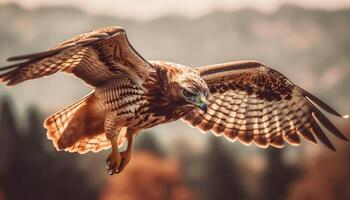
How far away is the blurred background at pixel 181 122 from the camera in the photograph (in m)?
9.07

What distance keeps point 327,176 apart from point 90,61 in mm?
7094

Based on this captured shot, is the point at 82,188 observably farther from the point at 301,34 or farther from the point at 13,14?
the point at 301,34

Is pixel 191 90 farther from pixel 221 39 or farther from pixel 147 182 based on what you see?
pixel 221 39

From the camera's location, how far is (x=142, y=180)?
9.35m

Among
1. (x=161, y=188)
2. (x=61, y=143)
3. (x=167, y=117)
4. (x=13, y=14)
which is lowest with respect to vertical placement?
(x=161, y=188)

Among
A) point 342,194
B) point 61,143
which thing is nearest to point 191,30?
point 342,194

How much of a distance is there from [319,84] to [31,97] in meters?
4.05

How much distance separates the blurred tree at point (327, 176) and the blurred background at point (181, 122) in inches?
0.6

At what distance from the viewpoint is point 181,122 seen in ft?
29.9

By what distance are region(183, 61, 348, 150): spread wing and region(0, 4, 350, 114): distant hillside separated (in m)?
5.34

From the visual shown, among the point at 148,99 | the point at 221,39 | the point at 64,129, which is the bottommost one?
the point at 221,39

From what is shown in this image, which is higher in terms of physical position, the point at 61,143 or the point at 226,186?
the point at 61,143

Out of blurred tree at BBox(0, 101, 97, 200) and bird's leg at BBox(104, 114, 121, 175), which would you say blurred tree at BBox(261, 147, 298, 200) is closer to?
blurred tree at BBox(0, 101, 97, 200)

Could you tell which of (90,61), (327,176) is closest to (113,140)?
(90,61)
